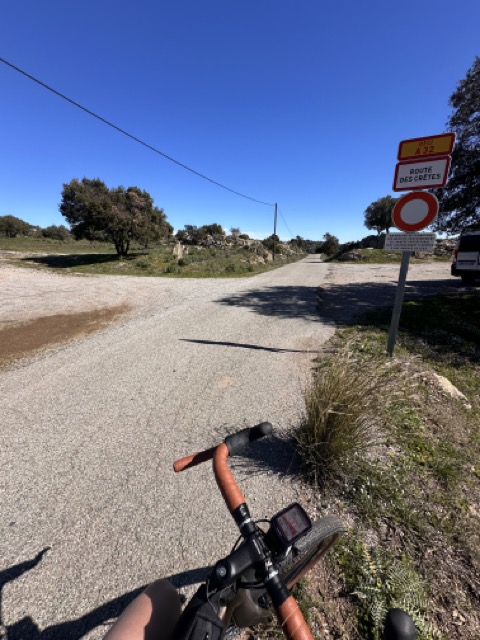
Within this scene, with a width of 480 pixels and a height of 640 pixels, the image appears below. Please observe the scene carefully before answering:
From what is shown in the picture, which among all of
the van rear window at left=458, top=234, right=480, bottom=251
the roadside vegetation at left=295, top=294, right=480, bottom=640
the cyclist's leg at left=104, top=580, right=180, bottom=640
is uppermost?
the van rear window at left=458, top=234, right=480, bottom=251

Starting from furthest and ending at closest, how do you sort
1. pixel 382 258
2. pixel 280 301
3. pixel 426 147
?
pixel 382 258, pixel 280 301, pixel 426 147

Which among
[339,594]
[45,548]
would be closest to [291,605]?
[339,594]

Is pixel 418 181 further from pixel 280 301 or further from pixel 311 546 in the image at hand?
pixel 280 301

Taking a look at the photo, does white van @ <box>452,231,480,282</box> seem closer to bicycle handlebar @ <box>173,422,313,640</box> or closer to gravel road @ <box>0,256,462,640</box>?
gravel road @ <box>0,256,462,640</box>

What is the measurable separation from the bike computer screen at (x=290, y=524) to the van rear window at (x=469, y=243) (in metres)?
14.9

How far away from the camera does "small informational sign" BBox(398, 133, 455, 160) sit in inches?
135

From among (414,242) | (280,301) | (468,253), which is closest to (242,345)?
(414,242)

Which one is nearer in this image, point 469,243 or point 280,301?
point 280,301

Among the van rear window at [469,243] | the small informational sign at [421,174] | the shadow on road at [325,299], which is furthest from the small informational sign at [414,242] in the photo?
the van rear window at [469,243]

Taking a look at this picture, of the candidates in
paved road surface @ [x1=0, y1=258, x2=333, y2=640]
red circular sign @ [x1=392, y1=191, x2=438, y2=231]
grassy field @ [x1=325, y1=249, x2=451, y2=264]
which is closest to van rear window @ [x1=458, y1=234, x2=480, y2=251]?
paved road surface @ [x1=0, y1=258, x2=333, y2=640]

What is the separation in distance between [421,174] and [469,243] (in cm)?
1109

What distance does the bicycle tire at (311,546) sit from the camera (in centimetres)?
136

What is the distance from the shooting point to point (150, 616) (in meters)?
1.03

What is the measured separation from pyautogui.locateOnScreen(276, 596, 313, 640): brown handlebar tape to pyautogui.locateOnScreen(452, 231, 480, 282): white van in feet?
47.1
